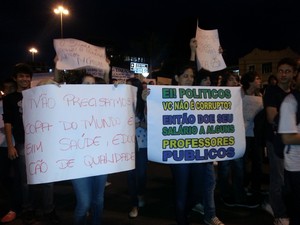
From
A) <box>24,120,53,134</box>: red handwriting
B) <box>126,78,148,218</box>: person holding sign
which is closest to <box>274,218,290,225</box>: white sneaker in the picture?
<box>126,78,148,218</box>: person holding sign

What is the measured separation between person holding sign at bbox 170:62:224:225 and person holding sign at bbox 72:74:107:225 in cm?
82

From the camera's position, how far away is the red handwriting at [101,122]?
3.48 m

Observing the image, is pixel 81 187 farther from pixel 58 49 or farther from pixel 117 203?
pixel 58 49

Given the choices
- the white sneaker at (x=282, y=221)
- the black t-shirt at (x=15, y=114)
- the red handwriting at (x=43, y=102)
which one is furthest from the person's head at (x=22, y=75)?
the white sneaker at (x=282, y=221)

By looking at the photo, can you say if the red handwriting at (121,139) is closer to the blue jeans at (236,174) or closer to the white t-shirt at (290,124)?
the white t-shirt at (290,124)

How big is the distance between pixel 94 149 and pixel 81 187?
382 millimetres

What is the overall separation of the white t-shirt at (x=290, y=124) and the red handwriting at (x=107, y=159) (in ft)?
4.95

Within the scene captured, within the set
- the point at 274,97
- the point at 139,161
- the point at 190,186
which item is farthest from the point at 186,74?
the point at 139,161

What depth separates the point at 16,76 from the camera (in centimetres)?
443

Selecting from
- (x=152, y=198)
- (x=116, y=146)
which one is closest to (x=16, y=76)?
(x=116, y=146)

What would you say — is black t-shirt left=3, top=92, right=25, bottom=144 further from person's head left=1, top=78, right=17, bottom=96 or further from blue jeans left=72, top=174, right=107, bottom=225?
blue jeans left=72, top=174, right=107, bottom=225

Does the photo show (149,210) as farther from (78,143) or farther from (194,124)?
(78,143)

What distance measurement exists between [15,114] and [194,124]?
2.21 m

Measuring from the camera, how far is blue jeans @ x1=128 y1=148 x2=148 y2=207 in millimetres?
4695
